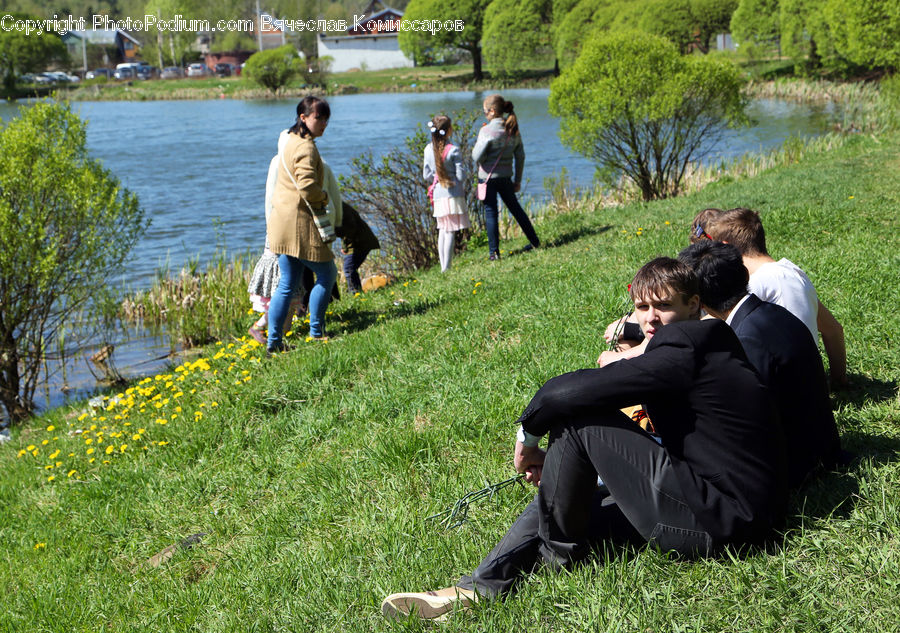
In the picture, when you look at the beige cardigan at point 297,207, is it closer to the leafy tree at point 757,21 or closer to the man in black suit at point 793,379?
the man in black suit at point 793,379

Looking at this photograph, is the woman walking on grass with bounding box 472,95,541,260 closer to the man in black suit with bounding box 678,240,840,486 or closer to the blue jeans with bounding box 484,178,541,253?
the blue jeans with bounding box 484,178,541,253

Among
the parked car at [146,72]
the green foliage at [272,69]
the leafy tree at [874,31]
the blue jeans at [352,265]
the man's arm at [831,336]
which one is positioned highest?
the parked car at [146,72]

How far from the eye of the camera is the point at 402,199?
11.4 metres

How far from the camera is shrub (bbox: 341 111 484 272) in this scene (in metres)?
11.3

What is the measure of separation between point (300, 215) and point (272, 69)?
219 ft

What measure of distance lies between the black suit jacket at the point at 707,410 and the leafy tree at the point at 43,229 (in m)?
7.17

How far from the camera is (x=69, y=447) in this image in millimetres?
6387

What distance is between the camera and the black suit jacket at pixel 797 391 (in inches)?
125

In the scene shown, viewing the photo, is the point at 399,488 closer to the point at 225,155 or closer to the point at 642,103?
the point at 642,103

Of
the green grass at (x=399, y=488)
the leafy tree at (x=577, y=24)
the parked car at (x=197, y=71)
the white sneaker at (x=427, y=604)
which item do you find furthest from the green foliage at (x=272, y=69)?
the white sneaker at (x=427, y=604)

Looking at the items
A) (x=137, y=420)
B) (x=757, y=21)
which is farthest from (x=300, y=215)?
(x=757, y=21)

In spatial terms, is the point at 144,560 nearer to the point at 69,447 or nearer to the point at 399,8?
the point at 69,447

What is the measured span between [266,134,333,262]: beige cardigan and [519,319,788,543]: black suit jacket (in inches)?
163

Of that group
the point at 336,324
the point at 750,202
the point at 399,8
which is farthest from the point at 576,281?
the point at 399,8
